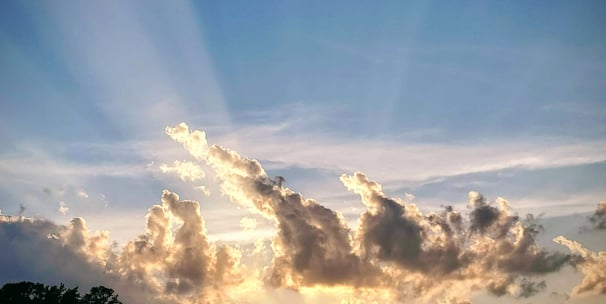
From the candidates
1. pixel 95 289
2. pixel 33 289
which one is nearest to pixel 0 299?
pixel 33 289

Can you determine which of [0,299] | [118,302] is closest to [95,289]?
[118,302]

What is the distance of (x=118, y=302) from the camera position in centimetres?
18325

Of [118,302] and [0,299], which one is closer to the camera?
[0,299]

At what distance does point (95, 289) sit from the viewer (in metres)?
181

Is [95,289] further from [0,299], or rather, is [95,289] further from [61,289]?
[0,299]

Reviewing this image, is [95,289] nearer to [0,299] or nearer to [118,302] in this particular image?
[118,302]

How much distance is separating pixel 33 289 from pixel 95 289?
1505cm

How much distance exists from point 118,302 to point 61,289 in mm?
14658

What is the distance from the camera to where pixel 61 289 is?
181 metres

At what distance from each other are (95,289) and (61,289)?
28.2 ft

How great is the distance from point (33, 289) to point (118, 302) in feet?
69.5

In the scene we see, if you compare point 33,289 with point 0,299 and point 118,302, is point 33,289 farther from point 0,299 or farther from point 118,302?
point 118,302

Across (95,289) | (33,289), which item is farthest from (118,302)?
(33,289)
